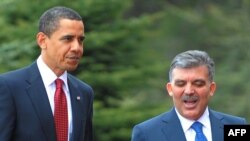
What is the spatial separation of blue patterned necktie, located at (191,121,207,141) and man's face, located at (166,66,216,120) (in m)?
0.04

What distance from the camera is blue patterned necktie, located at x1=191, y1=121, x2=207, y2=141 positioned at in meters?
6.21

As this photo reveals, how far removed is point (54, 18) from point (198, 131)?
1.24 meters

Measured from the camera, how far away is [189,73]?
246 inches

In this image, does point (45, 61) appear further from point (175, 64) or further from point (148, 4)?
point (148, 4)

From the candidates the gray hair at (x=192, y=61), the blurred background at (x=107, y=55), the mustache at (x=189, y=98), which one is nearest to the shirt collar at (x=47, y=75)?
the gray hair at (x=192, y=61)

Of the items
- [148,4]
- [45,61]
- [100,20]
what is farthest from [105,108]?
[148,4]

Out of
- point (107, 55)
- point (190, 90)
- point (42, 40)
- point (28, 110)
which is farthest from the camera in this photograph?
point (107, 55)

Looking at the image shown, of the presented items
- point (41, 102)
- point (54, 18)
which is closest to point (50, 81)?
point (41, 102)

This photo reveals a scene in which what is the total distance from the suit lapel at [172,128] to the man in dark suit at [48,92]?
677 millimetres

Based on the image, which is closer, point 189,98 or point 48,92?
point 189,98

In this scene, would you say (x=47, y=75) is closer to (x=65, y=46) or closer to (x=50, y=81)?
(x=50, y=81)

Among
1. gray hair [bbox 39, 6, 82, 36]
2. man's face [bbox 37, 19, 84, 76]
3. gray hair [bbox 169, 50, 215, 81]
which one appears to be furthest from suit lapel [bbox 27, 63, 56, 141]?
gray hair [bbox 169, 50, 215, 81]

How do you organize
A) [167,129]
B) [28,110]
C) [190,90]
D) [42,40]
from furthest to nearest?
[42,40] < [28,110] < [167,129] < [190,90]

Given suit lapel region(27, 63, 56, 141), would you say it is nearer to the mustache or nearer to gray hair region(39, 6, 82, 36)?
gray hair region(39, 6, 82, 36)
